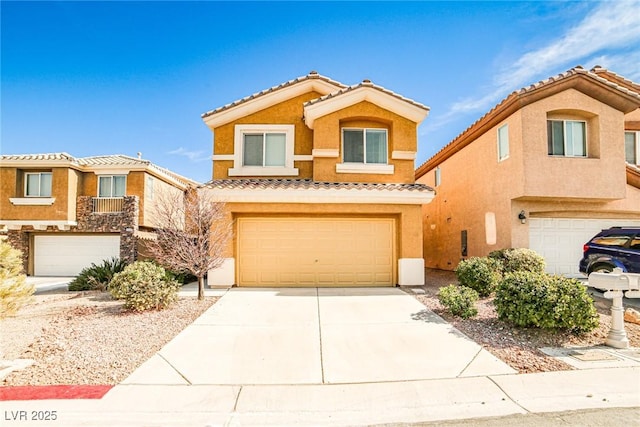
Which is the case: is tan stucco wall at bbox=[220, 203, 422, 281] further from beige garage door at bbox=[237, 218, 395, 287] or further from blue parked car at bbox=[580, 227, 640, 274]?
blue parked car at bbox=[580, 227, 640, 274]

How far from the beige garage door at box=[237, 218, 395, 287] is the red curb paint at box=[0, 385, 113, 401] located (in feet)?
22.0

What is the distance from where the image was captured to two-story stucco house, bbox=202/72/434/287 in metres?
11.1

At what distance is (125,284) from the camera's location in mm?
8156

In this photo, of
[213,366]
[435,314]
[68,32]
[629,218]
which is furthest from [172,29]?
[629,218]

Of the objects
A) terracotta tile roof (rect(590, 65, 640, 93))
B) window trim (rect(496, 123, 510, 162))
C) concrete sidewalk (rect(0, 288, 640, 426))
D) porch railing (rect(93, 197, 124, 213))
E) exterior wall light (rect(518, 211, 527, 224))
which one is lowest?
concrete sidewalk (rect(0, 288, 640, 426))

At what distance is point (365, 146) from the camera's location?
12.2 m

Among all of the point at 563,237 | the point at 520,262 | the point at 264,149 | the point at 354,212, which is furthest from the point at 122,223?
the point at 563,237

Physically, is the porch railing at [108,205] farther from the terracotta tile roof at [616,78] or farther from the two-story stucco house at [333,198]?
the terracotta tile roof at [616,78]

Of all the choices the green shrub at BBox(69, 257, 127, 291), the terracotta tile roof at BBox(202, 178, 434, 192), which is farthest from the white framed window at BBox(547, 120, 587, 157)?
the green shrub at BBox(69, 257, 127, 291)

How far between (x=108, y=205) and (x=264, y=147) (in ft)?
37.8

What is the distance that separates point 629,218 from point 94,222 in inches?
962

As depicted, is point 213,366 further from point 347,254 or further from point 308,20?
point 308,20

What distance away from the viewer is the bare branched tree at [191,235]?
8992 millimetres

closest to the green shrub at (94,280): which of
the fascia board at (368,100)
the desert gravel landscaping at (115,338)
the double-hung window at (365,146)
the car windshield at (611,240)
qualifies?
the desert gravel landscaping at (115,338)
